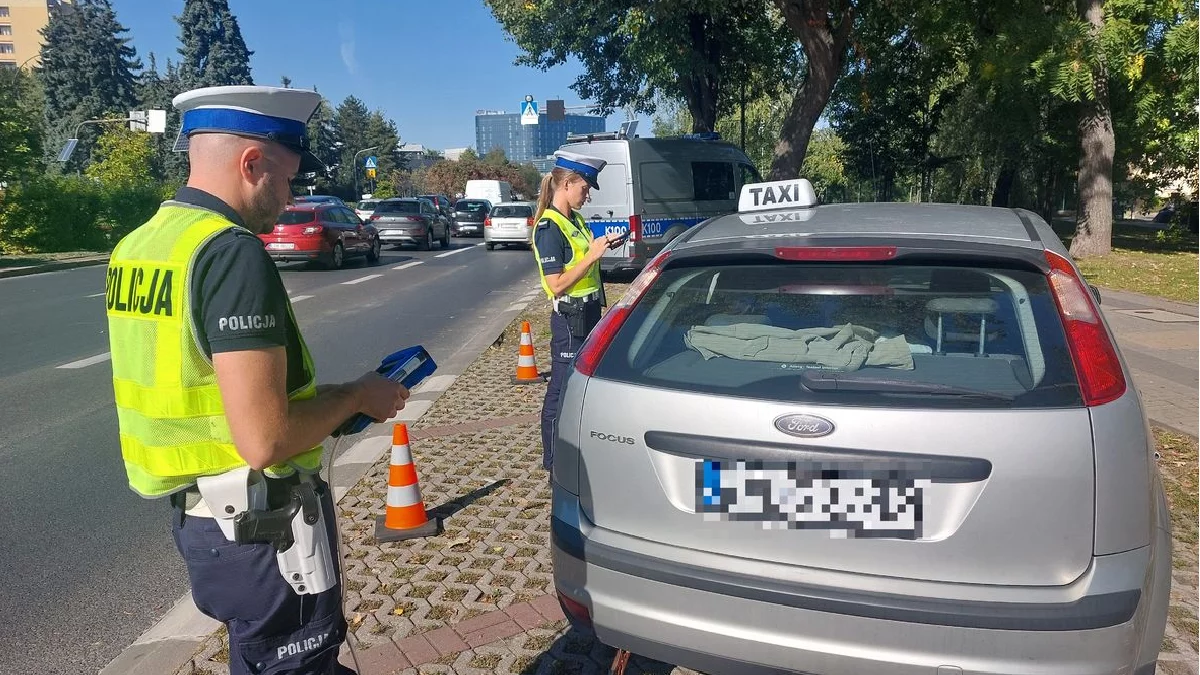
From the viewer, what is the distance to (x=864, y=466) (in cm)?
218

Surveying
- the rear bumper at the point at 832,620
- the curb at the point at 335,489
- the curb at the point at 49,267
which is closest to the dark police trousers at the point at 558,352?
the curb at the point at 335,489

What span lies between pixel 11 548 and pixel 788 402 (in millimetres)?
4010

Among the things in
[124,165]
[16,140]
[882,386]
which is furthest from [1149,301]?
[124,165]

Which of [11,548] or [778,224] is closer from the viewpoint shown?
[778,224]

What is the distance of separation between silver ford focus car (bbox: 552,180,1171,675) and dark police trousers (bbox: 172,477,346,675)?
0.86 metres

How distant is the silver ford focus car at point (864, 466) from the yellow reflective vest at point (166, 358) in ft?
3.63

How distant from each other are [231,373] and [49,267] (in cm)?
2279

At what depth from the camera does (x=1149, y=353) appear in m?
8.78

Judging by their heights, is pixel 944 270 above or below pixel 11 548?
above

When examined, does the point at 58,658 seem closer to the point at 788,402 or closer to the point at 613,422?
the point at 613,422

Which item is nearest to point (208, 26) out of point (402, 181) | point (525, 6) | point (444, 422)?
point (402, 181)

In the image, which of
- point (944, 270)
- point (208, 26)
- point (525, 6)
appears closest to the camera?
point (944, 270)

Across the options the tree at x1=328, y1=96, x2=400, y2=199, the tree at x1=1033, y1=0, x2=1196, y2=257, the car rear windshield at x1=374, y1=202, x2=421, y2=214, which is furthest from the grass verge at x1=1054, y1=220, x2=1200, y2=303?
the tree at x1=328, y1=96, x2=400, y2=199

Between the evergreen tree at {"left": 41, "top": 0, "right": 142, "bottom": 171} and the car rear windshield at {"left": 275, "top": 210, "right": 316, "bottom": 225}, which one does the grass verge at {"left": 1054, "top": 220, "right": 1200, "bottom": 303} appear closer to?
the car rear windshield at {"left": 275, "top": 210, "right": 316, "bottom": 225}
